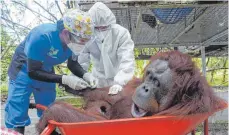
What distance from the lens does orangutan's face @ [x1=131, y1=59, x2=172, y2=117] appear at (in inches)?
36.6

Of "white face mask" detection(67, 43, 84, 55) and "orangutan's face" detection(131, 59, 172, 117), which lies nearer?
"orangutan's face" detection(131, 59, 172, 117)

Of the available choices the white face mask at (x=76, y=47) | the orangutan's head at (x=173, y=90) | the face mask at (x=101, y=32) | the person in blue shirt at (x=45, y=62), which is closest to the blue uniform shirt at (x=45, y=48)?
the person in blue shirt at (x=45, y=62)

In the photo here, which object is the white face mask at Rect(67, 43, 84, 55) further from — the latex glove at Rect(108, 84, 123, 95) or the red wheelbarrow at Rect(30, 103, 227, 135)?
the red wheelbarrow at Rect(30, 103, 227, 135)

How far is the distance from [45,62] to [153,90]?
549mm

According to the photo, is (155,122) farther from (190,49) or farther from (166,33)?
(190,49)

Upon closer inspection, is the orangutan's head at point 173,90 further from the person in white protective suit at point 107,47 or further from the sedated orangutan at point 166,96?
the person in white protective suit at point 107,47

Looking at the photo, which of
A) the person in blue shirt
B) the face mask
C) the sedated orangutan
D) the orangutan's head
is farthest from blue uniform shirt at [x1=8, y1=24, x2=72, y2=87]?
the orangutan's head

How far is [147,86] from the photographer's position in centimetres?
95

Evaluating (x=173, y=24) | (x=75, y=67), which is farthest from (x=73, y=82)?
(x=173, y=24)

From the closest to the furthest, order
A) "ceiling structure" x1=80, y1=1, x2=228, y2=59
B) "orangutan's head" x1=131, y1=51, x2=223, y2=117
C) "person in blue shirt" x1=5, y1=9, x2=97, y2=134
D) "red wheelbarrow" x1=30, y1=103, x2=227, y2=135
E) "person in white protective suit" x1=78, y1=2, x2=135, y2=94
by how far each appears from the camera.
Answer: "red wheelbarrow" x1=30, y1=103, x2=227, y2=135
"orangutan's head" x1=131, y1=51, x2=223, y2=117
"person in blue shirt" x1=5, y1=9, x2=97, y2=134
"person in white protective suit" x1=78, y1=2, x2=135, y2=94
"ceiling structure" x1=80, y1=1, x2=228, y2=59

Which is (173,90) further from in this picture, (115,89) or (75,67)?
(75,67)

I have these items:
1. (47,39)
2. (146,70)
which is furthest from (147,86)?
(47,39)

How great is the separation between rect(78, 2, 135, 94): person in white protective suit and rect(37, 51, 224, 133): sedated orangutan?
44 centimetres

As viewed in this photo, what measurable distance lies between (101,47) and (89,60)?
109 millimetres
